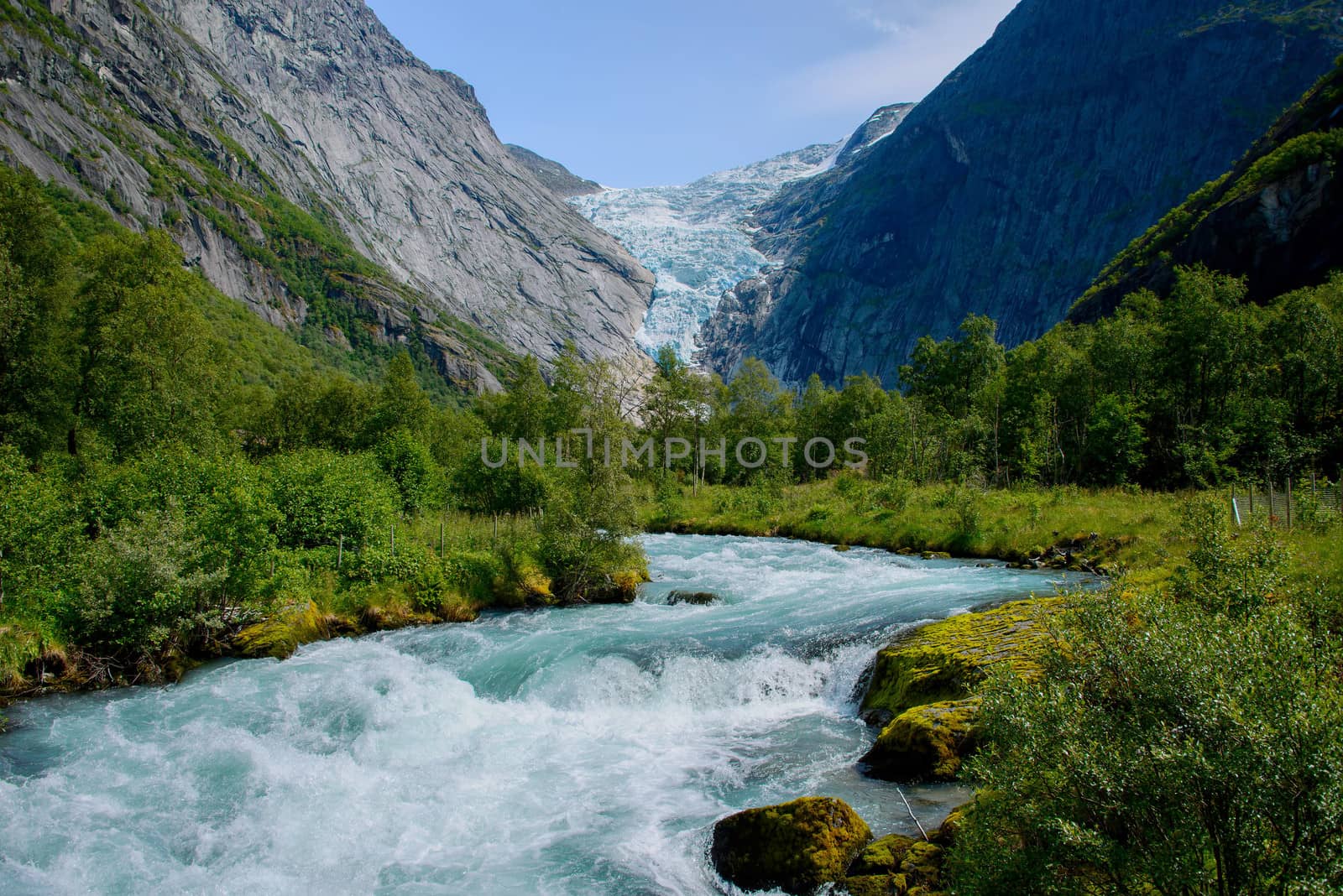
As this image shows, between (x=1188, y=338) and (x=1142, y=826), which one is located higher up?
(x=1188, y=338)

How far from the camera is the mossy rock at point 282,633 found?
16062 millimetres

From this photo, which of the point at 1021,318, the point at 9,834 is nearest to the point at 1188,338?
the point at 9,834

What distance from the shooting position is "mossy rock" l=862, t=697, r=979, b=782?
31.0 ft

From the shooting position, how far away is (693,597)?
21312 millimetres

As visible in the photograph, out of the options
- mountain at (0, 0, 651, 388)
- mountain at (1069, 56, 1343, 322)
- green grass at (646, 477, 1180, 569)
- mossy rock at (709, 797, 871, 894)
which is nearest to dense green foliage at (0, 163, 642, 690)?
mossy rock at (709, 797, 871, 894)

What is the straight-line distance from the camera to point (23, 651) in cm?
1316

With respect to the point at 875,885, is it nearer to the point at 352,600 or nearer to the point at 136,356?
the point at 352,600

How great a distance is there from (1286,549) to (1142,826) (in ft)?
23.1

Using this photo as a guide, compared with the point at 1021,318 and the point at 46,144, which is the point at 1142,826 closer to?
the point at 46,144

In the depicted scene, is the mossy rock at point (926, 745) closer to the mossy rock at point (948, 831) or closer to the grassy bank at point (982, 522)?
the mossy rock at point (948, 831)

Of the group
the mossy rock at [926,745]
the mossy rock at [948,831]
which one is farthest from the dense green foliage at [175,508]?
the mossy rock at [948,831]

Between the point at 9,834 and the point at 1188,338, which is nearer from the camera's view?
the point at 9,834

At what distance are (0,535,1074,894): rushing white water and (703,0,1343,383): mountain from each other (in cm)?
15543

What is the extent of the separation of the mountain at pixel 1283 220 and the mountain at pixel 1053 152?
76.5m
